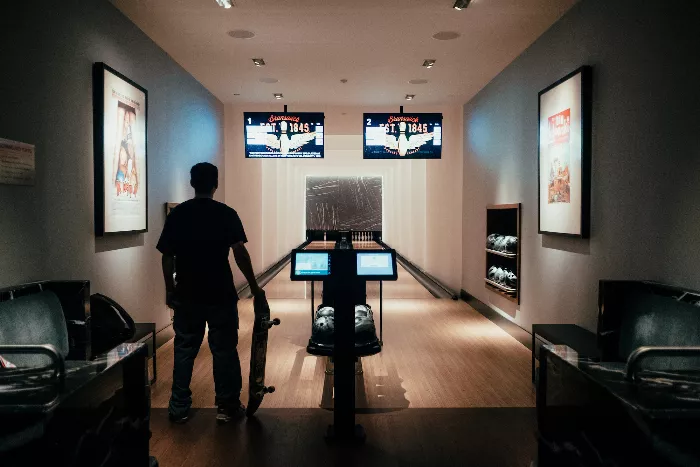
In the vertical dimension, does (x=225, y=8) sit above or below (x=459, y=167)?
above

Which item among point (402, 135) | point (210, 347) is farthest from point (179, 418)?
point (402, 135)

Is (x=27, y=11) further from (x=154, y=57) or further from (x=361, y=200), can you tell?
(x=361, y=200)

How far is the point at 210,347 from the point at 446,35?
3622 millimetres

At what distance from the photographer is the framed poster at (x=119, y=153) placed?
4281mm

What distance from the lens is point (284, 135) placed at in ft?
25.5

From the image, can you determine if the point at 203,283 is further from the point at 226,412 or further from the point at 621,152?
the point at 621,152

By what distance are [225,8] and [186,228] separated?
85.7 inches

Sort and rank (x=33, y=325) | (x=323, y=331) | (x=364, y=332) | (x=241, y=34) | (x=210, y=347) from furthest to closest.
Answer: (x=241, y=34)
(x=364, y=332)
(x=323, y=331)
(x=210, y=347)
(x=33, y=325)

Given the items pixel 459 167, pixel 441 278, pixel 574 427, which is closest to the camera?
pixel 574 427

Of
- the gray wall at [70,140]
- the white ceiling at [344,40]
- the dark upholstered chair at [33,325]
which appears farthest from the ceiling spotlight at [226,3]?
the dark upholstered chair at [33,325]

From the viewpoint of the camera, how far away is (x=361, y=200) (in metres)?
23.0

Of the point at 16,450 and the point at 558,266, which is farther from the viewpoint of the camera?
the point at 558,266

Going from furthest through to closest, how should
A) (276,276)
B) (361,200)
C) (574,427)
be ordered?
(361,200)
(276,276)
(574,427)

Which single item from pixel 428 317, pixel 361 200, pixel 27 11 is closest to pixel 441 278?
pixel 428 317
